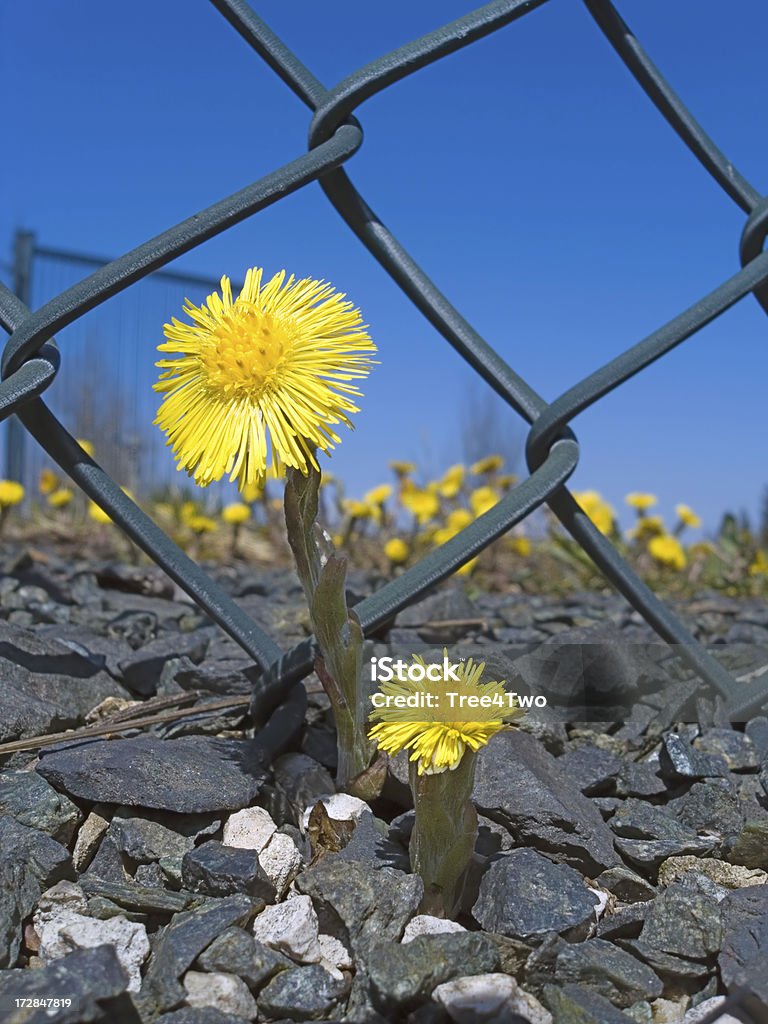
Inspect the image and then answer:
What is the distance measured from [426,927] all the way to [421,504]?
3.73 metres

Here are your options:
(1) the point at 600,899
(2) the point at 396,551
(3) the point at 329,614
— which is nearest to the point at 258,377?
(3) the point at 329,614

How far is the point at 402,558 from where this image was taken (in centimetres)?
384

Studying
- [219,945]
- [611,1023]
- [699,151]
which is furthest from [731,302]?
[219,945]

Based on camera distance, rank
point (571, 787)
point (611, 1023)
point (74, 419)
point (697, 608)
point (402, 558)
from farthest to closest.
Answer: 1. point (74, 419)
2. point (402, 558)
3. point (697, 608)
4. point (571, 787)
5. point (611, 1023)

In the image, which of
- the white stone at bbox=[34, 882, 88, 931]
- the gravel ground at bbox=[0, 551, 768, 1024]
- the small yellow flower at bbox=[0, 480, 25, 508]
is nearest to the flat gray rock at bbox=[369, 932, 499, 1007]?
the gravel ground at bbox=[0, 551, 768, 1024]

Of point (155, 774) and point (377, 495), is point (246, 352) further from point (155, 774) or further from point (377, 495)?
point (377, 495)

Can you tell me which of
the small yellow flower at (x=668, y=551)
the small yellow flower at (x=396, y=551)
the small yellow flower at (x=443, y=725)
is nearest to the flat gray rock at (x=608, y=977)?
the small yellow flower at (x=443, y=725)

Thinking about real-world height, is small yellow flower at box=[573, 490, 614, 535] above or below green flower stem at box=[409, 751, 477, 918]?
below

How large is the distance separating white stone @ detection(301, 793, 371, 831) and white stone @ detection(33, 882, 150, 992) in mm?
280

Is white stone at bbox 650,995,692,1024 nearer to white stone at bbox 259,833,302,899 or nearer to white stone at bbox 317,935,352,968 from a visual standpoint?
white stone at bbox 317,935,352,968

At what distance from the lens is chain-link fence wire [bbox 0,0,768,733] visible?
1.14 meters

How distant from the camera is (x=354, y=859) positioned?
3.68ft

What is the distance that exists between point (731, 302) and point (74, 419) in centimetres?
1195

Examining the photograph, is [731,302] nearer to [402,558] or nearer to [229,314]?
[229,314]
